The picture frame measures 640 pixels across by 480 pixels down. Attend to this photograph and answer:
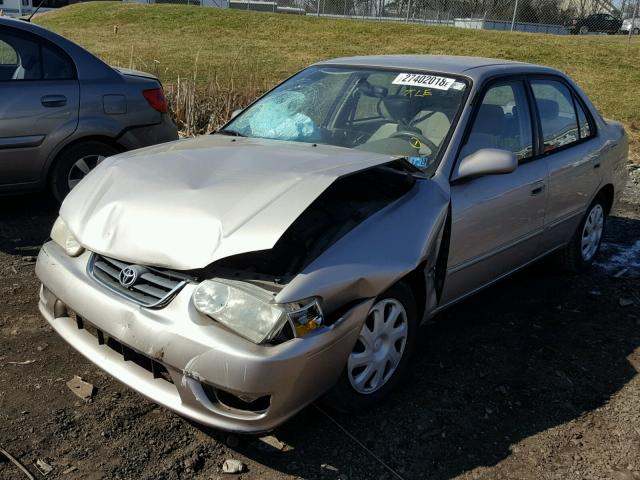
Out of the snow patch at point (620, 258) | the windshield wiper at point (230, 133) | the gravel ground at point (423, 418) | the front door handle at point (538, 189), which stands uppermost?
the windshield wiper at point (230, 133)

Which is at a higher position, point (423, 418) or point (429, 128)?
point (429, 128)

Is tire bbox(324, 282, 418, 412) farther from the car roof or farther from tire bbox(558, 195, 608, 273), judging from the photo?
tire bbox(558, 195, 608, 273)

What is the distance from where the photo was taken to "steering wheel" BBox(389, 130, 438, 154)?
146 inches

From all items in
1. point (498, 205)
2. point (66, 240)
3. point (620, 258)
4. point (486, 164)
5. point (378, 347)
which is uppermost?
point (486, 164)

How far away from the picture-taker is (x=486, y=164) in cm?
349

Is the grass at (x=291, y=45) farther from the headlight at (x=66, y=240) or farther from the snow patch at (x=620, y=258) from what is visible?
the headlight at (x=66, y=240)

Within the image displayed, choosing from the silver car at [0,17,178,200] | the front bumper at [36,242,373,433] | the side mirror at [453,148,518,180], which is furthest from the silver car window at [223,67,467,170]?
the silver car at [0,17,178,200]

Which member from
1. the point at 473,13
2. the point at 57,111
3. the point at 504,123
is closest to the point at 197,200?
the point at 504,123

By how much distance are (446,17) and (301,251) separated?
2669 centimetres

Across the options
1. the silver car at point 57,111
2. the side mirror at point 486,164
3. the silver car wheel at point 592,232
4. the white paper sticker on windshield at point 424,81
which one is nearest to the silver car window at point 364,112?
the white paper sticker on windshield at point 424,81

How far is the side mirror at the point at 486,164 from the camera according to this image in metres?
3.49

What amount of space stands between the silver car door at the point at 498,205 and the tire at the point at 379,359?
17.2 inches

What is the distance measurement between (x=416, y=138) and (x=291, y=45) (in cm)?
1909

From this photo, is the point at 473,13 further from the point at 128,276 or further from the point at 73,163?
the point at 128,276
